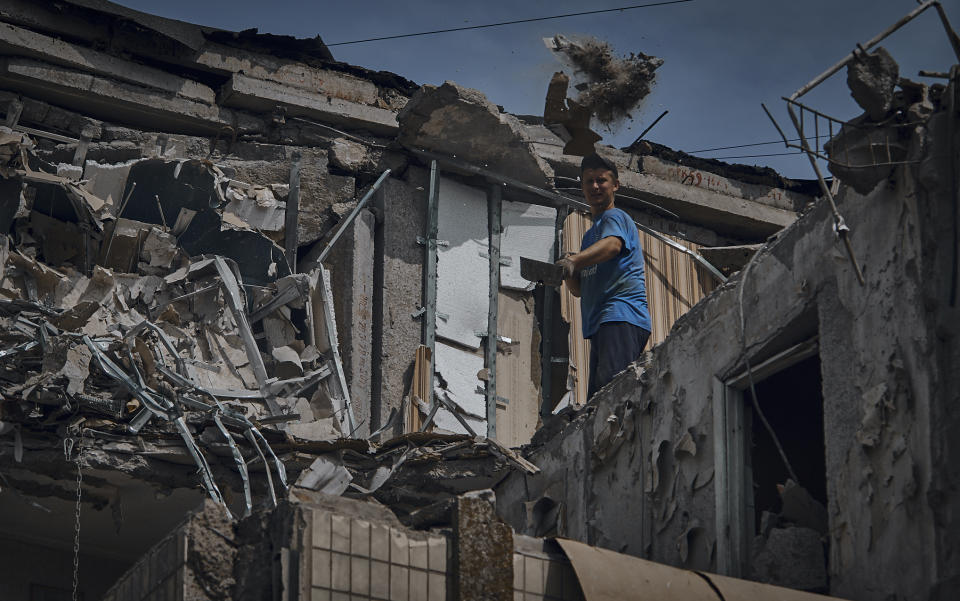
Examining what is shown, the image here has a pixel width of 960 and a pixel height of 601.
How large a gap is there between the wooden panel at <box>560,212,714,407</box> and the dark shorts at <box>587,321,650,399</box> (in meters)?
1.92

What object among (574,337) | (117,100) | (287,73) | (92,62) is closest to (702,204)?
(574,337)

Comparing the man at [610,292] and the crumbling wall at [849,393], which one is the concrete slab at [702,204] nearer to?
the man at [610,292]

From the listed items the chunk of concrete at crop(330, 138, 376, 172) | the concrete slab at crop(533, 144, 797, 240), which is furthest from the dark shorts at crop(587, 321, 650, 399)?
the concrete slab at crop(533, 144, 797, 240)

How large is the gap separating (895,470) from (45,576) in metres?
A: 6.60

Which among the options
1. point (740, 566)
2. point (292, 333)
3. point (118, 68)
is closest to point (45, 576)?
point (292, 333)

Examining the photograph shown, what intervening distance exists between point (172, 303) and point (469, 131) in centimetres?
303

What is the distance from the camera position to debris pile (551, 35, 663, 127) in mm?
13875

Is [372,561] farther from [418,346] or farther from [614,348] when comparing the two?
[418,346]

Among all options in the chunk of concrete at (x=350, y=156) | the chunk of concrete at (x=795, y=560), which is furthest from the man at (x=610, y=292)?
the chunk of concrete at (x=795, y=560)

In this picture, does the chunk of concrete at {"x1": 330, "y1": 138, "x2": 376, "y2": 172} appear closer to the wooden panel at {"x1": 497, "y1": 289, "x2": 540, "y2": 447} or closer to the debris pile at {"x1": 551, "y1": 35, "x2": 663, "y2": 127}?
the wooden panel at {"x1": 497, "y1": 289, "x2": 540, "y2": 447}

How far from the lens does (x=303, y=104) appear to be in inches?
508

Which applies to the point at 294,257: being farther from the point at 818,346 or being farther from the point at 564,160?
the point at 818,346

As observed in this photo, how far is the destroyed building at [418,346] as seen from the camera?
6.46 metres

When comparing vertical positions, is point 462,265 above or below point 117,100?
below
